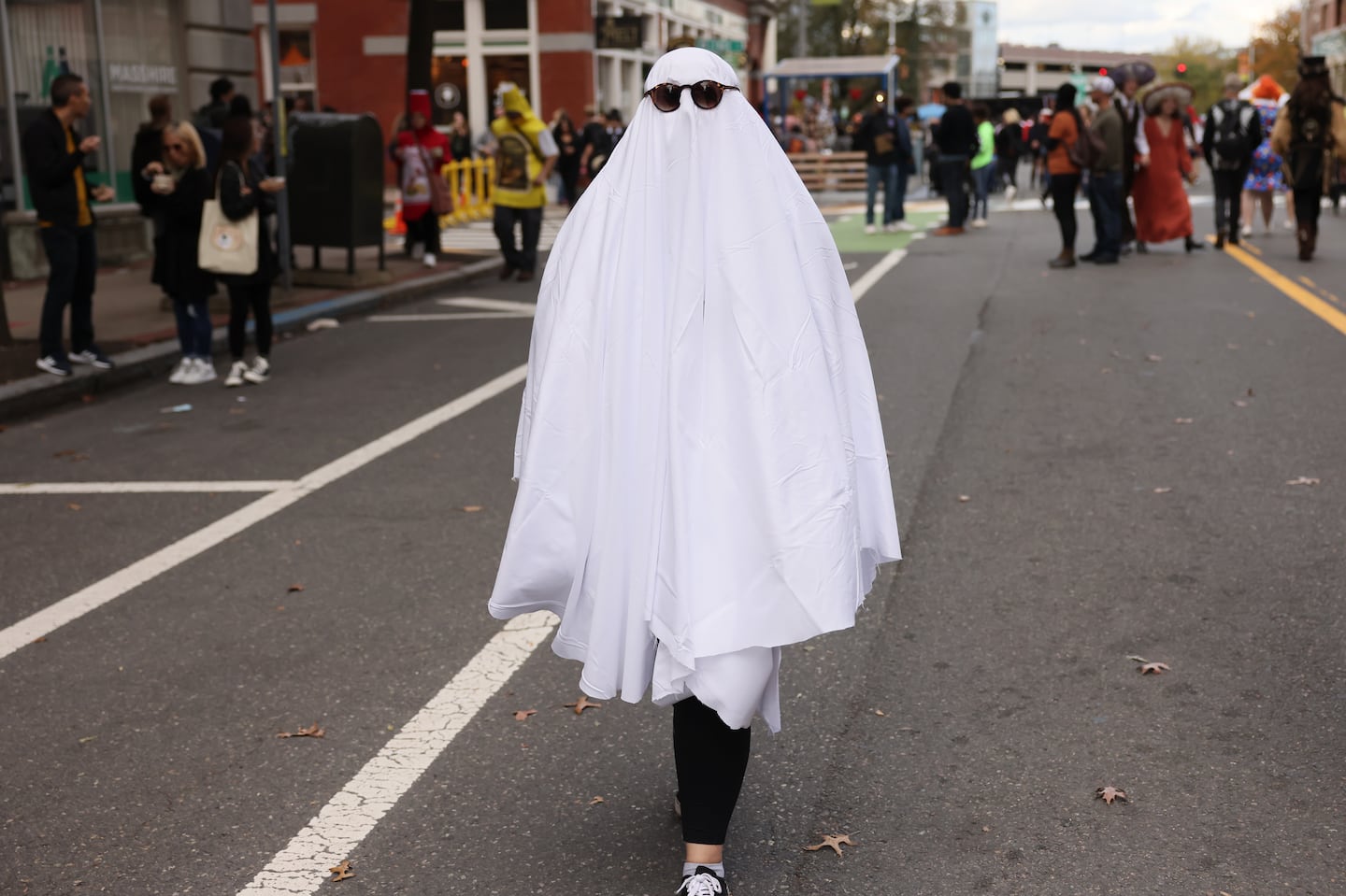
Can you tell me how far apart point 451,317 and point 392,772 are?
10.5 m

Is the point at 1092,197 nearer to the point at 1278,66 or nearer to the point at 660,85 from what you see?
the point at 660,85

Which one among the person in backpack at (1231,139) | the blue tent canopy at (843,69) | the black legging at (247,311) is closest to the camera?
the black legging at (247,311)

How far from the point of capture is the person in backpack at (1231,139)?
1691 cm

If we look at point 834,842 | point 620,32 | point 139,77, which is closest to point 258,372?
point 834,842

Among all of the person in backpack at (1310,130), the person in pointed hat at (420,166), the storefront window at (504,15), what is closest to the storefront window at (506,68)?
the storefront window at (504,15)

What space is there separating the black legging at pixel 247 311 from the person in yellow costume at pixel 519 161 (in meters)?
5.72

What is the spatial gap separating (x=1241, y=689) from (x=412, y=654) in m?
2.55

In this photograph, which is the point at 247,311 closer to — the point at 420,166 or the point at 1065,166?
the point at 420,166

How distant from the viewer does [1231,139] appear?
16922mm

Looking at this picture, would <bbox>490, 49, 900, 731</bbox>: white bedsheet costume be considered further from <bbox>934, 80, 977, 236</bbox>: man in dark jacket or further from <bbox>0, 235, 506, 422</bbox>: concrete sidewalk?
<bbox>934, 80, 977, 236</bbox>: man in dark jacket

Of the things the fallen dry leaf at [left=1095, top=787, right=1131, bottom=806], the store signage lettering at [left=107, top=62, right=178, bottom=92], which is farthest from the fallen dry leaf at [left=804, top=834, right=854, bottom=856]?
the store signage lettering at [left=107, top=62, right=178, bottom=92]

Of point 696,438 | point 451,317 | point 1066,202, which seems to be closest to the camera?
point 696,438

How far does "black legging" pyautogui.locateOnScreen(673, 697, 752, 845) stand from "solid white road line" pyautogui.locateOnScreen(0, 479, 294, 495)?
4.59m

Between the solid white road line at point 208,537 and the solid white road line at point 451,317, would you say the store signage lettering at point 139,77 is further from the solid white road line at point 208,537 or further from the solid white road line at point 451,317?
the solid white road line at point 208,537
